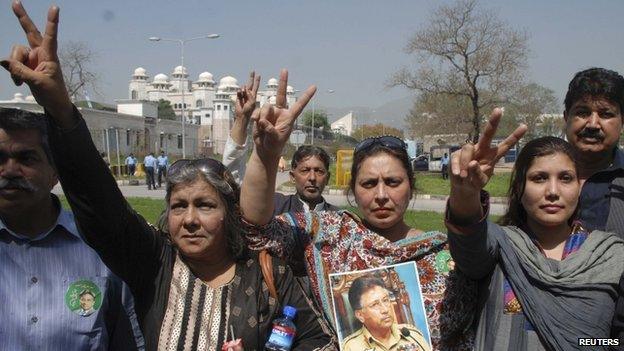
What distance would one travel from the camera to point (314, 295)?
2631 millimetres

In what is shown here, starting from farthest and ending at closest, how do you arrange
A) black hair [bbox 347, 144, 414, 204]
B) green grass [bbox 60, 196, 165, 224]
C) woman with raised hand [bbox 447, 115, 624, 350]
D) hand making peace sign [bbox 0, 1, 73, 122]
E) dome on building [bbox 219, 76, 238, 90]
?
1. dome on building [bbox 219, 76, 238, 90]
2. green grass [bbox 60, 196, 165, 224]
3. black hair [bbox 347, 144, 414, 204]
4. woman with raised hand [bbox 447, 115, 624, 350]
5. hand making peace sign [bbox 0, 1, 73, 122]

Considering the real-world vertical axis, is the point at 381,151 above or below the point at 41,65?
below

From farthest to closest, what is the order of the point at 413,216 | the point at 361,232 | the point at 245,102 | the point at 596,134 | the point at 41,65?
the point at 413,216, the point at 245,102, the point at 596,134, the point at 361,232, the point at 41,65

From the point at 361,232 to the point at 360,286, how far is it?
0.26 metres

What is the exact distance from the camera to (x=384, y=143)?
2.81m

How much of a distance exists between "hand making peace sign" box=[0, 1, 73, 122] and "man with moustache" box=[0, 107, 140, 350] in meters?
0.57

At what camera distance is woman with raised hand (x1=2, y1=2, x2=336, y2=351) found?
216cm

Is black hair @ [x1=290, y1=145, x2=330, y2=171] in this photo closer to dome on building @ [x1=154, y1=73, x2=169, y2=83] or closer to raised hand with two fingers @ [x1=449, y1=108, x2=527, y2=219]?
raised hand with two fingers @ [x1=449, y1=108, x2=527, y2=219]

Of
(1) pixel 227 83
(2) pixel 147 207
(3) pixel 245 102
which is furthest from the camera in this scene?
(1) pixel 227 83

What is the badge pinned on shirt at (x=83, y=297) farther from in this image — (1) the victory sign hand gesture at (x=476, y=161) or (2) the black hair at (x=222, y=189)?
(1) the victory sign hand gesture at (x=476, y=161)

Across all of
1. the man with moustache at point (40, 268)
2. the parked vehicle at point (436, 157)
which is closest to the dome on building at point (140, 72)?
the parked vehicle at point (436, 157)

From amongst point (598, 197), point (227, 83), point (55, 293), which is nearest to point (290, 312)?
point (55, 293)

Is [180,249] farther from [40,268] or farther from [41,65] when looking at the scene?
[41,65]

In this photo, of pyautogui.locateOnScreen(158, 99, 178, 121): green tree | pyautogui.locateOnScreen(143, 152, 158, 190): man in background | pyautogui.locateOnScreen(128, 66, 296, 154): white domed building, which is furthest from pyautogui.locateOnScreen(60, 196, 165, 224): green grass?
pyautogui.locateOnScreen(158, 99, 178, 121): green tree
